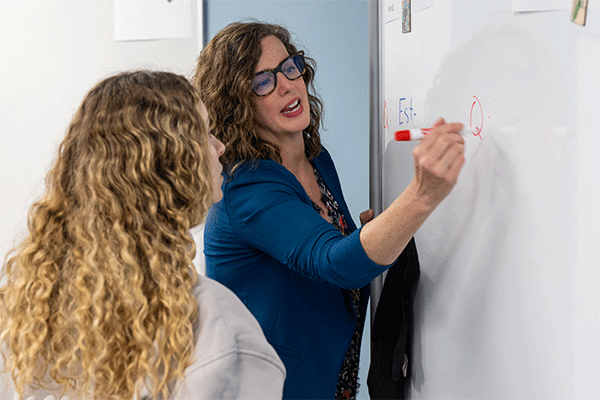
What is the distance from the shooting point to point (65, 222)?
0.65m

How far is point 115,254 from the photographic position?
0.61m

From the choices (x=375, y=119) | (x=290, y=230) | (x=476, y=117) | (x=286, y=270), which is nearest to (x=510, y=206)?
(x=476, y=117)

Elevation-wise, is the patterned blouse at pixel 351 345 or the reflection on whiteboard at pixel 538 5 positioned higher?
the reflection on whiteboard at pixel 538 5

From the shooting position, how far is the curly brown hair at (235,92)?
0.96 metres

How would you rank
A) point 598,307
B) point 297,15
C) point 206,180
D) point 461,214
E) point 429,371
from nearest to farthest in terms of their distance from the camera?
point 598,307
point 206,180
point 461,214
point 429,371
point 297,15

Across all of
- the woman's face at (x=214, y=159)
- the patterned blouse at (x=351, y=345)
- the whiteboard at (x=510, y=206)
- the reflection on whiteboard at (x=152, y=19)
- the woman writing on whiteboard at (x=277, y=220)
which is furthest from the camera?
the reflection on whiteboard at (x=152, y=19)

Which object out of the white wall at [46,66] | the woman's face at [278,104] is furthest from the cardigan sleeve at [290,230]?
the white wall at [46,66]

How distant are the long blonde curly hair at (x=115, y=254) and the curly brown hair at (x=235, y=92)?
0.93 ft

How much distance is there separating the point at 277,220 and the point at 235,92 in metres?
0.27

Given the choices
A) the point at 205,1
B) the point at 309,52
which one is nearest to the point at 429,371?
the point at 309,52

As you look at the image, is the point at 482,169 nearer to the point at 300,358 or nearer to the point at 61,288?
the point at 300,358

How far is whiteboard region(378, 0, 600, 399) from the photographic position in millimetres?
575

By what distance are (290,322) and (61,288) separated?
44cm

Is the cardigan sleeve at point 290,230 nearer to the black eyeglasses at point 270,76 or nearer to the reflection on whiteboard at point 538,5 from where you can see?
the black eyeglasses at point 270,76
